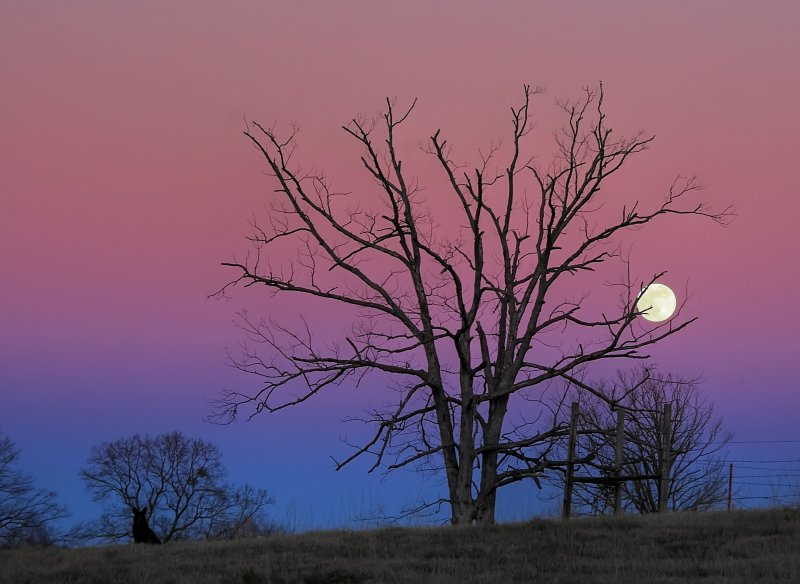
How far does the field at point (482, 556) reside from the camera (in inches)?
500

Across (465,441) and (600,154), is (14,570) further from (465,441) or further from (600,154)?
(600,154)

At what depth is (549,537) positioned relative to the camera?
51.9 ft

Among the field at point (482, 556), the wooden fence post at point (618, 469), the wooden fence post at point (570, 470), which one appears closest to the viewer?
the field at point (482, 556)

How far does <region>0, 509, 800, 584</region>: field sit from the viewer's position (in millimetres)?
12703

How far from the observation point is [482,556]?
14.4m

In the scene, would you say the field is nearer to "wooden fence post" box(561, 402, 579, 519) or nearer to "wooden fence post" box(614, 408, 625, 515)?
"wooden fence post" box(561, 402, 579, 519)

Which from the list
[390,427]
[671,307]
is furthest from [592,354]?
[390,427]

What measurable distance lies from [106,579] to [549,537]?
7.39m

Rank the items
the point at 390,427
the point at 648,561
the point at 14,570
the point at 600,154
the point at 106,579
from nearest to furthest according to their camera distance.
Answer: the point at 648,561 → the point at 106,579 → the point at 14,570 → the point at 390,427 → the point at 600,154

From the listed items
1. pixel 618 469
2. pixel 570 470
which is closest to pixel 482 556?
pixel 570 470

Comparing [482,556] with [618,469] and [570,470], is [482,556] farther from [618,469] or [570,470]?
[618,469]

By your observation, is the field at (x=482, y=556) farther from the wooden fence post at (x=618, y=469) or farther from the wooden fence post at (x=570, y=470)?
the wooden fence post at (x=618, y=469)

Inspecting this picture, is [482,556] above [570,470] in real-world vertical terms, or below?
below

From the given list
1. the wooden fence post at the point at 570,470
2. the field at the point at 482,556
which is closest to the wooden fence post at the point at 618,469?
the wooden fence post at the point at 570,470
